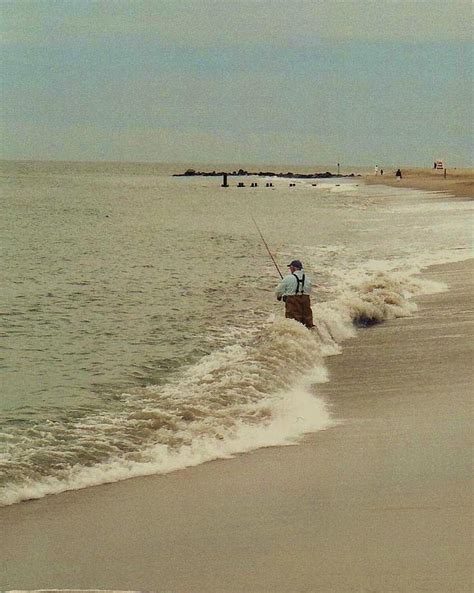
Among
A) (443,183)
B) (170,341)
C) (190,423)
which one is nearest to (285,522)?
(190,423)

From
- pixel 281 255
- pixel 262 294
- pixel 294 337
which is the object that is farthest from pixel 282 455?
pixel 281 255

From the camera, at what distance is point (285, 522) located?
5746 millimetres

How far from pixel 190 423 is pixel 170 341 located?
5125 mm

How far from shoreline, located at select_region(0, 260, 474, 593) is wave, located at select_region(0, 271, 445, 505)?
269mm

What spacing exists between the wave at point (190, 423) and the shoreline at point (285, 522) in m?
0.27

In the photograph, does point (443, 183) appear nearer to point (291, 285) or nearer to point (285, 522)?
point (291, 285)

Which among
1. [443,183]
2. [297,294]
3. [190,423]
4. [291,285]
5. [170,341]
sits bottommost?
[170,341]

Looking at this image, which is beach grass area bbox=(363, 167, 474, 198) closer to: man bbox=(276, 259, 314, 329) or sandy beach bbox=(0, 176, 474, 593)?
man bbox=(276, 259, 314, 329)

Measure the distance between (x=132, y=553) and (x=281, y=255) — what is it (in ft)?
75.9

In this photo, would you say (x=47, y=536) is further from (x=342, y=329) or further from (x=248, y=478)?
(x=342, y=329)

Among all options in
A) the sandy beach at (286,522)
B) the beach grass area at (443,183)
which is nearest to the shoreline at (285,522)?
the sandy beach at (286,522)

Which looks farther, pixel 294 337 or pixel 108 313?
pixel 108 313

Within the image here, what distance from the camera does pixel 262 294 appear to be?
1898 centimetres

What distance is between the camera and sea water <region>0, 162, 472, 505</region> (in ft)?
25.6
